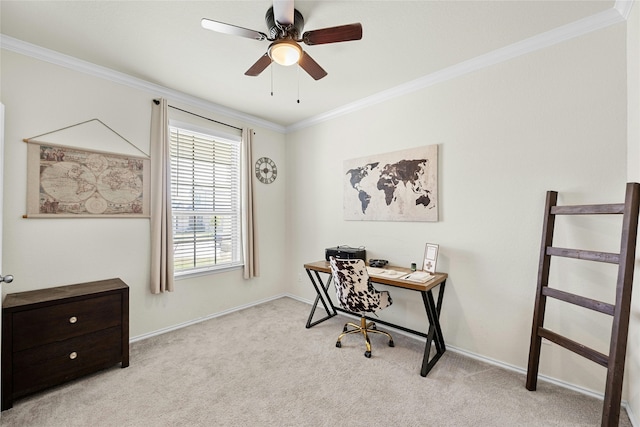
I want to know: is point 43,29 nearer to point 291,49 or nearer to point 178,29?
point 178,29

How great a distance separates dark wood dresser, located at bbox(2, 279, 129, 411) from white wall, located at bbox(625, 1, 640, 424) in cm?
373

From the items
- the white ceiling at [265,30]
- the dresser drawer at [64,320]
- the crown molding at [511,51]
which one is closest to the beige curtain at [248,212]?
the white ceiling at [265,30]

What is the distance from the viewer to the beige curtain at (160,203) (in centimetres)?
290

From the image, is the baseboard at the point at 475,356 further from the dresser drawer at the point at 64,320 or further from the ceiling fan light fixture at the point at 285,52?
the ceiling fan light fixture at the point at 285,52

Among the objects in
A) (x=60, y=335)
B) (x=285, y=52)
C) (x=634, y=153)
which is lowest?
(x=60, y=335)

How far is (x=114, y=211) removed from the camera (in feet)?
8.84

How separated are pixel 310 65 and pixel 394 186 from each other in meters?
1.59

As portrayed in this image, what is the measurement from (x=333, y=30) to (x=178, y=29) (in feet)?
4.08

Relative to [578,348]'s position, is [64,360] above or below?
below

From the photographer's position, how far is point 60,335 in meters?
2.05

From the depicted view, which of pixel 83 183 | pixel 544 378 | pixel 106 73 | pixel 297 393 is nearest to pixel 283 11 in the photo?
pixel 106 73

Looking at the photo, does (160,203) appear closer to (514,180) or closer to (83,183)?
(83,183)

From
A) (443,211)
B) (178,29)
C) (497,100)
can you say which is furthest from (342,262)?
(178,29)

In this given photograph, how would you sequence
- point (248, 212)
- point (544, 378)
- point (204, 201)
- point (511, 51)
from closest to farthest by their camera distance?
point (544, 378) < point (511, 51) < point (204, 201) < point (248, 212)
